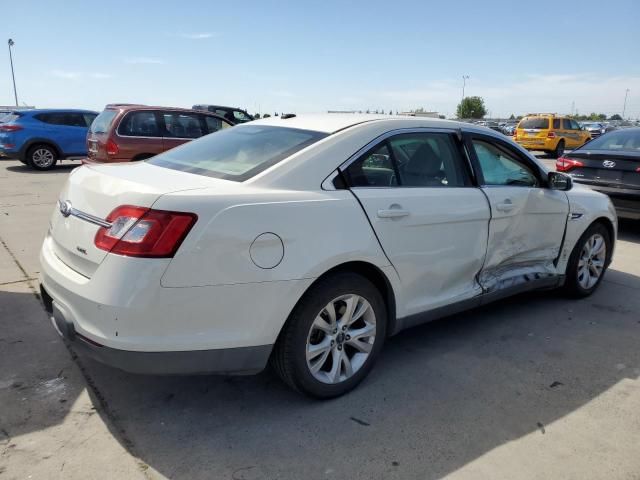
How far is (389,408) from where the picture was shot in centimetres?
295

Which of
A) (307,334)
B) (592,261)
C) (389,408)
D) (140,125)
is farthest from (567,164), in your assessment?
(140,125)

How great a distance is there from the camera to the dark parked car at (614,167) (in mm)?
6914

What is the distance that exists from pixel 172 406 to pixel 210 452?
Answer: 490mm

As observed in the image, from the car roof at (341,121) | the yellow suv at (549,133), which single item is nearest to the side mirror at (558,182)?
the car roof at (341,121)

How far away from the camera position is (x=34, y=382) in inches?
121

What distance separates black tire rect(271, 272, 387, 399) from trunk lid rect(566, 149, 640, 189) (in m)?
5.52

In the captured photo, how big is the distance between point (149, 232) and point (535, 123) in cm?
2228

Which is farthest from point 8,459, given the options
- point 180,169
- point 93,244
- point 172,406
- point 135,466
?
point 180,169

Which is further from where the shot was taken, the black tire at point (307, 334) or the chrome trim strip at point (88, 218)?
the black tire at point (307, 334)

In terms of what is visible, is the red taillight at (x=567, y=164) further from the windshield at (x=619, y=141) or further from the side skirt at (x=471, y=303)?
the side skirt at (x=471, y=303)

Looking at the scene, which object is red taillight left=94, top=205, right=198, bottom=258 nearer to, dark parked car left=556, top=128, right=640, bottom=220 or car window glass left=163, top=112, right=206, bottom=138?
dark parked car left=556, top=128, right=640, bottom=220

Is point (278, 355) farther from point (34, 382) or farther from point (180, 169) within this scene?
point (34, 382)

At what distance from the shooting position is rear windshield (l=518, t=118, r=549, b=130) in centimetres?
2148

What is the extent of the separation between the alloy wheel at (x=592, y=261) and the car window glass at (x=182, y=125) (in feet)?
28.0
